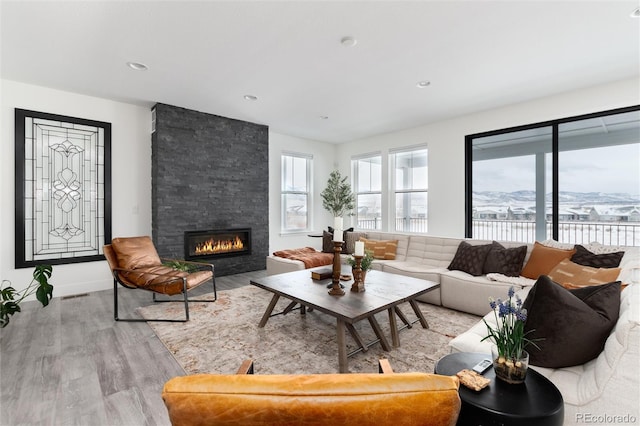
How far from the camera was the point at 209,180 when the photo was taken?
5.04 m

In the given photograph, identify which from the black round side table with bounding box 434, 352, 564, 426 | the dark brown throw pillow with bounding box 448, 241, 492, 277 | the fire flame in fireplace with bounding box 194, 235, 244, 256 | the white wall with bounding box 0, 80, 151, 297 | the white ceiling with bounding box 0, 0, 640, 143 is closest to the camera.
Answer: the black round side table with bounding box 434, 352, 564, 426

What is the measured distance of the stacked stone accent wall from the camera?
455 cm

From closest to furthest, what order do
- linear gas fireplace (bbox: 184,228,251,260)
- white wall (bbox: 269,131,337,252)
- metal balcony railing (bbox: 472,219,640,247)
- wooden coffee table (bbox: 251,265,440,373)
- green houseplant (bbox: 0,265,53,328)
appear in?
wooden coffee table (bbox: 251,265,440,373)
green houseplant (bbox: 0,265,53,328)
metal balcony railing (bbox: 472,219,640,247)
linear gas fireplace (bbox: 184,228,251,260)
white wall (bbox: 269,131,337,252)

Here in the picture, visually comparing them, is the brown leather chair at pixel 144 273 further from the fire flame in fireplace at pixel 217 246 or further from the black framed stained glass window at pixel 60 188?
the fire flame in fireplace at pixel 217 246

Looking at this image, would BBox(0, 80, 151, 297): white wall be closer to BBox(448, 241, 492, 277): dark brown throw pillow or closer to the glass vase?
BBox(448, 241, 492, 277): dark brown throw pillow

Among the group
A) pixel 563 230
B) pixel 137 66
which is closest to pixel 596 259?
pixel 563 230

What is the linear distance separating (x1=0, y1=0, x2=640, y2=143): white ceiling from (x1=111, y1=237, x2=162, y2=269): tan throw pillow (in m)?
2.00

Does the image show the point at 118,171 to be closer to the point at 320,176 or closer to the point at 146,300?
the point at 146,300

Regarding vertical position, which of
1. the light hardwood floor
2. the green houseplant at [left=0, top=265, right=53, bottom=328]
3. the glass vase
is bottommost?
the light hardwood floor

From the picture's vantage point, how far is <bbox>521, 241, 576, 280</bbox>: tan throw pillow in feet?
10.2

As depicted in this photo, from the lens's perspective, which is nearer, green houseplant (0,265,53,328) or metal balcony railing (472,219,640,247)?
green houseplant (0,265,53,328)

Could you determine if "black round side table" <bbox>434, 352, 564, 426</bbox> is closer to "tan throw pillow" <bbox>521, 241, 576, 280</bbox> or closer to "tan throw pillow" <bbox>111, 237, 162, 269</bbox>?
"tan throw pillow" <bbox>521, 241, 576, 280</bbox>

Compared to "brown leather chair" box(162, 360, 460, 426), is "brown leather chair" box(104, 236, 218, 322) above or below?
below

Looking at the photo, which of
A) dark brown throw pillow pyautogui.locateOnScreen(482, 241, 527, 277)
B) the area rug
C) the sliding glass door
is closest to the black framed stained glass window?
the area rug
